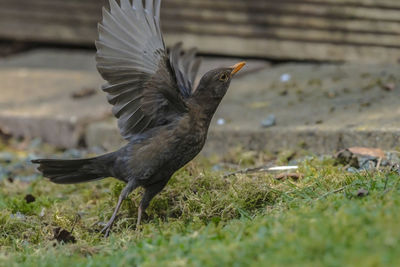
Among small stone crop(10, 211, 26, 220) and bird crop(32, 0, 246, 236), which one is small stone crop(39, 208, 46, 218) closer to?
small stone crop(10, 211, 26, 220)

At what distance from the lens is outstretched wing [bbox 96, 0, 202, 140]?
4.39 metres

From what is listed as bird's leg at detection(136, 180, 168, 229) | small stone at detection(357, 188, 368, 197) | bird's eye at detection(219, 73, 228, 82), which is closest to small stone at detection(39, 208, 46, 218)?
bird's leg at detection(136, 180, 168, 229)

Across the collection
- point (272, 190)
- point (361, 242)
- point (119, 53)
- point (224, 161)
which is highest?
point (119, 53)

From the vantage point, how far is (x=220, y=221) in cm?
404

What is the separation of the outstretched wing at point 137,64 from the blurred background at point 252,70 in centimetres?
166

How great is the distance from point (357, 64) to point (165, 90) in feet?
12.6

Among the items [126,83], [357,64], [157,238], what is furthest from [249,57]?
[157,238]

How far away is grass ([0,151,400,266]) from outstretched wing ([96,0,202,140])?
24.2 inches

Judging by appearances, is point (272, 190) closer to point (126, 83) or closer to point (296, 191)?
point (296, 191)

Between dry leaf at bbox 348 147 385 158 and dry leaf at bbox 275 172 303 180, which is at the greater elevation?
dry leaf at bbox 348 147 385 158

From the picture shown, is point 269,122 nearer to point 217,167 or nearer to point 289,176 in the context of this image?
point 217,167

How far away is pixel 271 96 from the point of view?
22.8 feet

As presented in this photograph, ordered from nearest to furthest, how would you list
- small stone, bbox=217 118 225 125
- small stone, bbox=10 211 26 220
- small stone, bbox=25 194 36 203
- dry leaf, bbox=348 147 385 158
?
small stone, bbox=10 211 26 220 → dry leaf, bbox=348 147 385 158 → small stone, bbox=25 194 36 203 → small stone, bbox=217 118 225 125

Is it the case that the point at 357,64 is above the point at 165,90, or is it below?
below
